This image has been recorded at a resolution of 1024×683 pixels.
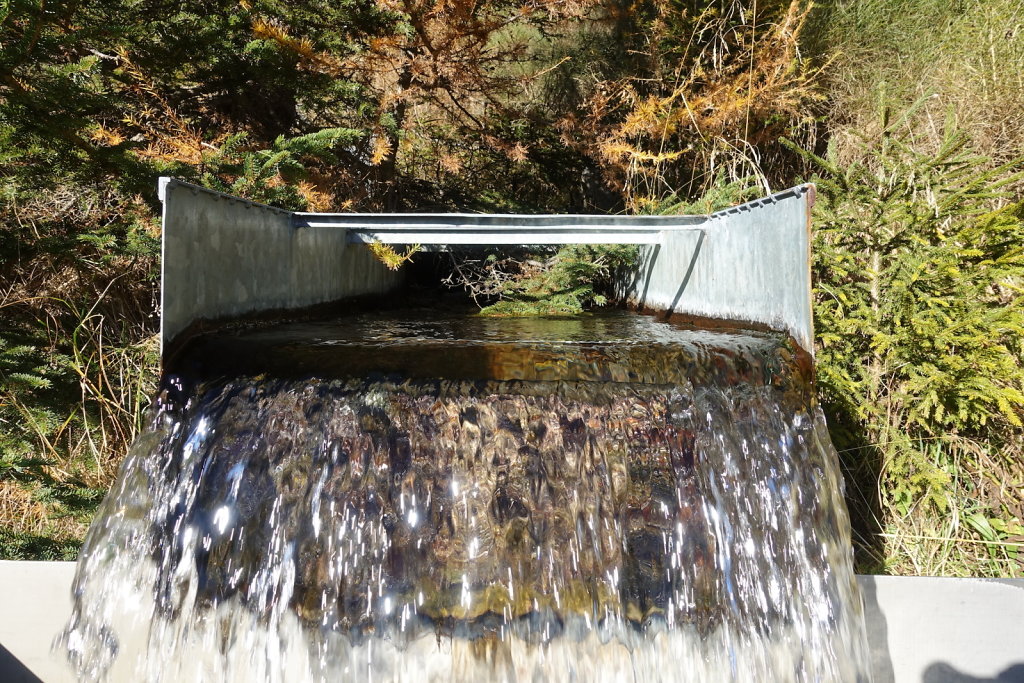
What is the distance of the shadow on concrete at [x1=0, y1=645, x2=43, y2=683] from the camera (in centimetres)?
254

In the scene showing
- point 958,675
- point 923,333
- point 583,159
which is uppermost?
point 583,159

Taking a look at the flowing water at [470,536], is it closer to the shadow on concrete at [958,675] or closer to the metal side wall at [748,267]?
the shadow on concrete at [958,675]

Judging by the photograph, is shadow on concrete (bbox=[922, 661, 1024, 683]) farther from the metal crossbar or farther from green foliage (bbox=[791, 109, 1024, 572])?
the metal crossbar

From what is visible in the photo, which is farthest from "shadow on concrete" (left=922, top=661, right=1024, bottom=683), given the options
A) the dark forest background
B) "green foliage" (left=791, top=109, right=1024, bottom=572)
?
"green foliage" (left=791, top=109, right=1024, bottom=572)

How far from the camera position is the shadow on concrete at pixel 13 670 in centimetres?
254

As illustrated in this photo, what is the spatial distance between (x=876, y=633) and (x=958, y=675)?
0.40 meters

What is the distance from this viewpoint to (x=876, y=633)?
8.45 feet

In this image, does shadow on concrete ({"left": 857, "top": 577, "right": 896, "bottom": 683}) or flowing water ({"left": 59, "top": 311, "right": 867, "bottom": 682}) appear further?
shadow on concrete ({"left": 857, "top": 577, "right": 896, "bottom": 683})

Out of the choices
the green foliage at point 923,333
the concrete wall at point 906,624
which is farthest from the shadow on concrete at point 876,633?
the green foliage at point 923,333

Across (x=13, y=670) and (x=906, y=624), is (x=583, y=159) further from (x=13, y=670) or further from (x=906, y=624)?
(x=13, y=670)

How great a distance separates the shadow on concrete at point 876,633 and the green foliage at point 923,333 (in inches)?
43.6

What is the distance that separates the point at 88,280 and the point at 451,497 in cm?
296

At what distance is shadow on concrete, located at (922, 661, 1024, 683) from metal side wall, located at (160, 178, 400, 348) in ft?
11.2

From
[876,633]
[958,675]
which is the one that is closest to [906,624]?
[876,633]
